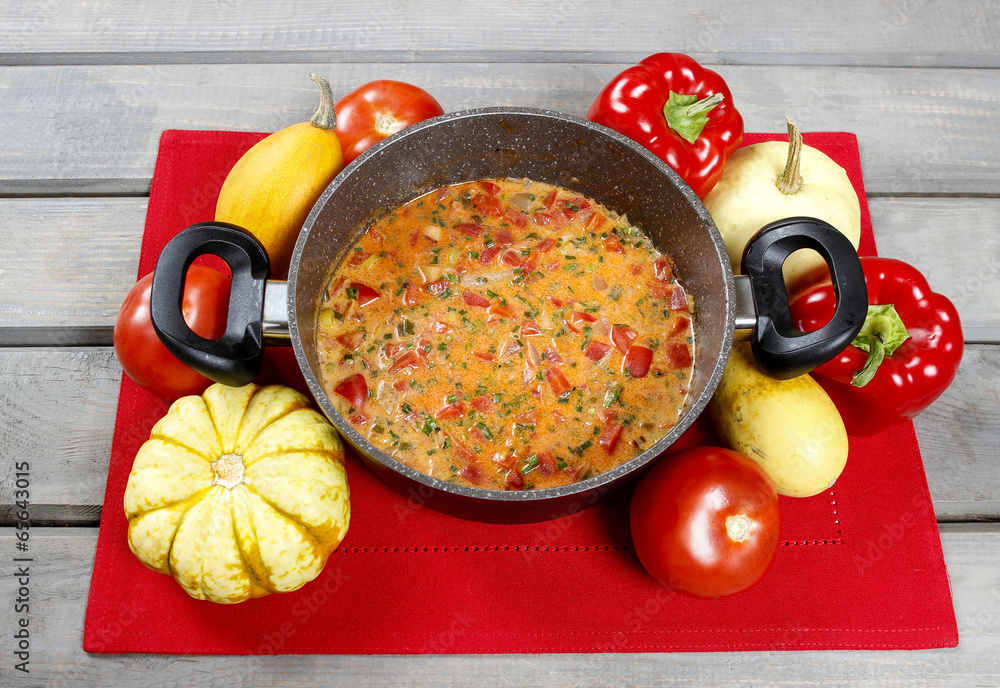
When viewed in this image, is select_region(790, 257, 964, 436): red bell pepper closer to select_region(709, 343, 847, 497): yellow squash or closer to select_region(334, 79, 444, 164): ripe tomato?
select_region(709, 343, 847, 497): yellow squash

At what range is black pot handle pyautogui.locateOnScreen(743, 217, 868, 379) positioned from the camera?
4.35 ft

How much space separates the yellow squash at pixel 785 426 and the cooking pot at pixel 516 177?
9cm

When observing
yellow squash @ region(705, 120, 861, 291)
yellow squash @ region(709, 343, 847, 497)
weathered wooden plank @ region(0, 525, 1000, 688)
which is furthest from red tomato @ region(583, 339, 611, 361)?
weathered wooden plank @ region(0, 525, 1000, 688)

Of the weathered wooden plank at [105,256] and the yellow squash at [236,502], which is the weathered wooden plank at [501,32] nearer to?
the weathered wooden plank at [105,256]

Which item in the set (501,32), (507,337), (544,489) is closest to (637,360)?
(507,337)

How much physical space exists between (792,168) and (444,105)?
982 millimetres

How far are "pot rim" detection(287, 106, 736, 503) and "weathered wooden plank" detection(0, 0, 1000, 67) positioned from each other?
73 cm

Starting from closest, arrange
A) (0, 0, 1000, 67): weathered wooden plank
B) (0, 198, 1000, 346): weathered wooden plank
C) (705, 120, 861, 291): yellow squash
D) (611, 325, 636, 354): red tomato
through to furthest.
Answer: (611, 325, 636, 354): red tomato < (705, 120, 861, 291): yellow squash < (0, 198, 1000, 346): weathered wooden plank < (0, 0, 1000, 67): weathered wooden plank

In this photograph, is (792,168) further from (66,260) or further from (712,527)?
(66,260)

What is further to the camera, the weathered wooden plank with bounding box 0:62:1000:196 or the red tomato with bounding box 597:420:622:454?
the weathered wooden plank with bounding box 0:62:1000:196

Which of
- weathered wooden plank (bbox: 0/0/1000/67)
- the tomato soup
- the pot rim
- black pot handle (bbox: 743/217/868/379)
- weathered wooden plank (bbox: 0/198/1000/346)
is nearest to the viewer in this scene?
the pot rim

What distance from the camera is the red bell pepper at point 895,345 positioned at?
5.06 feet

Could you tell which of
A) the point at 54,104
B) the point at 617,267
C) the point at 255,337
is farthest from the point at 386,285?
the point at 54,104

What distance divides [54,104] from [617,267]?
1.66 m
